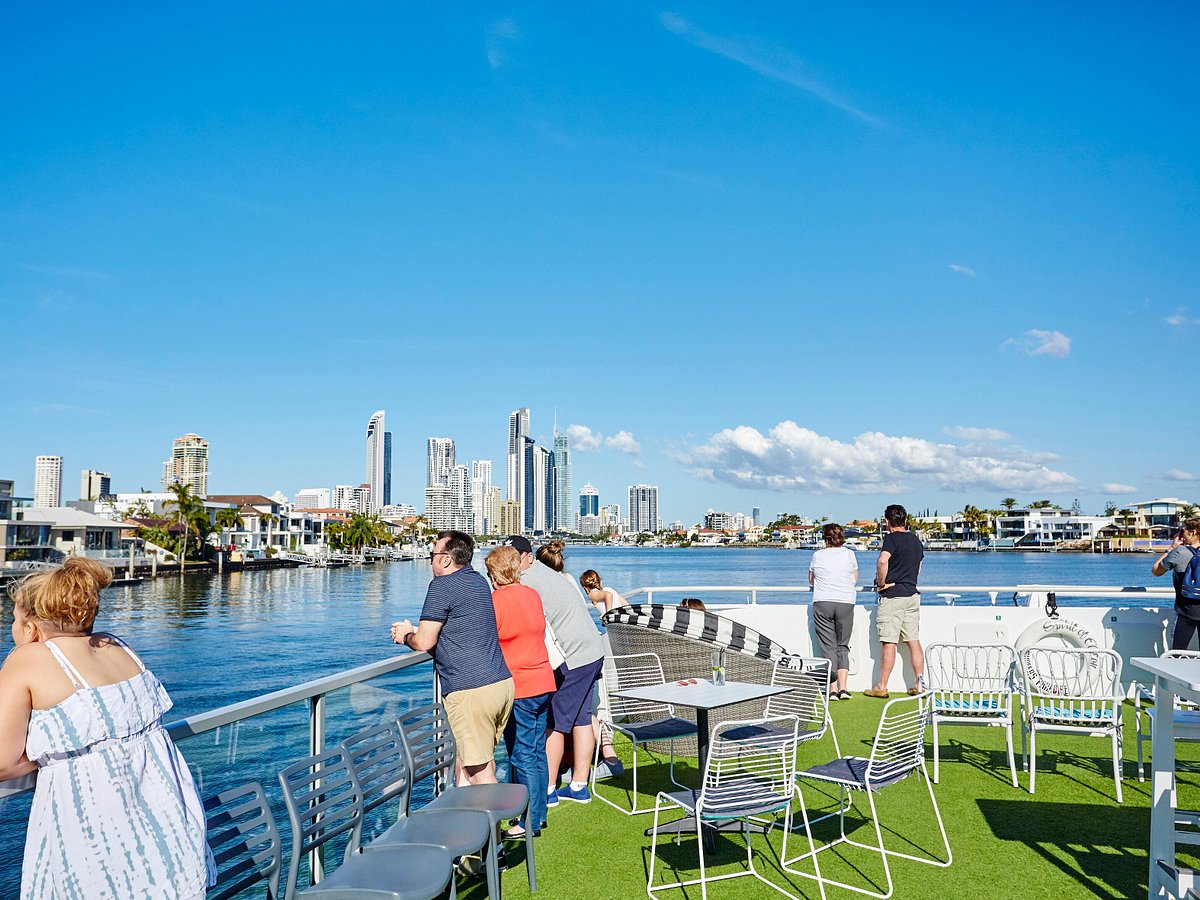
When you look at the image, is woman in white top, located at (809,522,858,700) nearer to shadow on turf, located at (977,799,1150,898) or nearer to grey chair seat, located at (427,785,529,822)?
shadow on turf, located at (977,799,1150,898)

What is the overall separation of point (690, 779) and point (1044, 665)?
3315 mm

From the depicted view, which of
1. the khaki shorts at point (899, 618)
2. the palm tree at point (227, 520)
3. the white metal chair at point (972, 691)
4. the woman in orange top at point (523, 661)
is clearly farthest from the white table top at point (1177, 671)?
the palm tree at point (227, 520)

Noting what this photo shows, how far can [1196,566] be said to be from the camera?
272 inches

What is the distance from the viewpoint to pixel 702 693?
5.06 meters

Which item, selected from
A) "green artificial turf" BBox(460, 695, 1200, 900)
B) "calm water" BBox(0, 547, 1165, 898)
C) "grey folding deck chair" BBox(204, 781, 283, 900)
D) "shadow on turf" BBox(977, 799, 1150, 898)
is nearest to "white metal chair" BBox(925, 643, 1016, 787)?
"green artificial turf" BBox(460, 695, 1200, 900)

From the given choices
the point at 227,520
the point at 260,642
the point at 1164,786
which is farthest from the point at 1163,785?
the point at 227,520

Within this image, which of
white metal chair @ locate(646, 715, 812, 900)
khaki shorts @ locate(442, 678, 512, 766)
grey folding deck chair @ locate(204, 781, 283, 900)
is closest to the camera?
grey folding deck chair @ locate(204, 781, 283, 900)

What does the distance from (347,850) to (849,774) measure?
2.29 meters

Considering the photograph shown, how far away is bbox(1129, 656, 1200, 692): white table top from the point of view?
333 cm

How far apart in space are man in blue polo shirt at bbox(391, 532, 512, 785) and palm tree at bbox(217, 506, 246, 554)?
3724 inches

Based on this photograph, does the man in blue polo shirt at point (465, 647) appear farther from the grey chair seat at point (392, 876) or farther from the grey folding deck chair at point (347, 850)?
the grey chair seat at point (392, 876)

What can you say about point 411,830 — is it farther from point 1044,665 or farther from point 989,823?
point 1044,665

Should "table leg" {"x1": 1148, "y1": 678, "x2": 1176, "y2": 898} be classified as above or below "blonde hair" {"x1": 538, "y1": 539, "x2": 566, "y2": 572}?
below

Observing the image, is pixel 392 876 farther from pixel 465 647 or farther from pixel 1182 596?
Answer: pixel 1182 596
